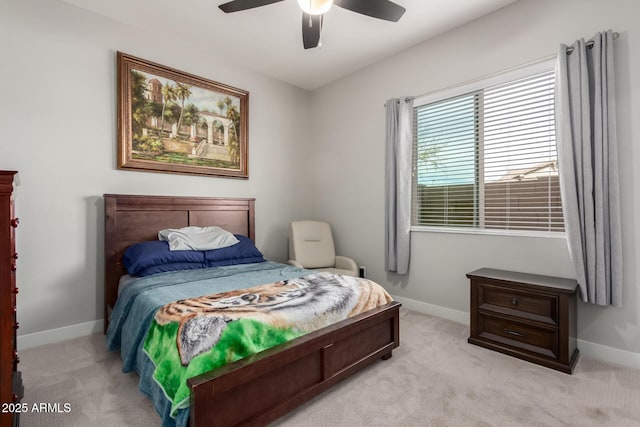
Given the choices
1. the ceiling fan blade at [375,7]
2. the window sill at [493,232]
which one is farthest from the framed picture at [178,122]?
the window sill at [493,232]

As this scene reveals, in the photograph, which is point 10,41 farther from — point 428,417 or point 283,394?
point 428,417


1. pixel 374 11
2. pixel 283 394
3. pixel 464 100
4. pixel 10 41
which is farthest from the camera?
pixel 464 100

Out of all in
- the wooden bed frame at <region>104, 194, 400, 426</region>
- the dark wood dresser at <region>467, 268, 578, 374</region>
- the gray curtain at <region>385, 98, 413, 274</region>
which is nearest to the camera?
the wooden bed frame at <region>104, 194, 400, 426</region>

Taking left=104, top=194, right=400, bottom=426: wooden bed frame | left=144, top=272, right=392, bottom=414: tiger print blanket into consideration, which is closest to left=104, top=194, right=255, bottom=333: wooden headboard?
left=104, top=194, right=400, bottom=426: wooden bed frame

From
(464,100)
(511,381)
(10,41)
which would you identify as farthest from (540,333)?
(10,41)

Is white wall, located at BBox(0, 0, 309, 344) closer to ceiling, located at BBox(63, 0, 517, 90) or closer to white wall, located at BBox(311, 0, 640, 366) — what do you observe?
ceiling, located at BBox(63, 0, 517, 90)

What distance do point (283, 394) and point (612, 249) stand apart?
2.46 metres

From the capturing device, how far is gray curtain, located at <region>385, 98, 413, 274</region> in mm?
3490

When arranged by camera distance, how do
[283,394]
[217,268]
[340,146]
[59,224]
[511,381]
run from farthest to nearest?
1. [340,146]
2. [217,268]
3. [59,224]
4. [511,381]
5. [283,394]

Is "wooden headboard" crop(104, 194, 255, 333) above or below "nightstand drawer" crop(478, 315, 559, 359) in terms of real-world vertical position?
above

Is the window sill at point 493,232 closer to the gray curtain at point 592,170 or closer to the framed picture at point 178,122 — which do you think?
the gray curtain at point 592,170

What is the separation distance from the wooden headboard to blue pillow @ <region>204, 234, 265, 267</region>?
1.41ft

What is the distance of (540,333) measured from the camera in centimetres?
233

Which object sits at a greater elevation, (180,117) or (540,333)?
(180,117)
